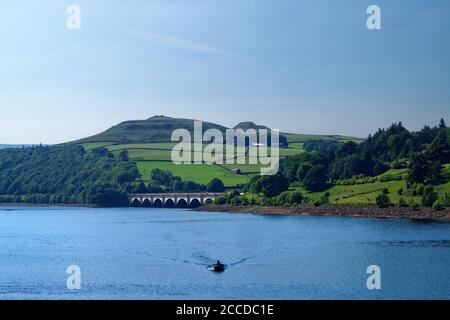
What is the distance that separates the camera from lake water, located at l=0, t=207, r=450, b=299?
68.9m

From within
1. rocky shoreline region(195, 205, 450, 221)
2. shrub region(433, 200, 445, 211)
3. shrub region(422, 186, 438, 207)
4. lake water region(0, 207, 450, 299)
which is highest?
shrub region(422, 186, 438, 207)

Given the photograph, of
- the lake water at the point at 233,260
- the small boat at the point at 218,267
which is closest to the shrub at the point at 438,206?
the lake water at the point at 233,260

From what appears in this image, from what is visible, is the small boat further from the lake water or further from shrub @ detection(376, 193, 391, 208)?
shrub @ detection(376, 193, 391, 208)

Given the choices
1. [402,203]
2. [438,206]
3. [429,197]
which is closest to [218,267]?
[438,206]

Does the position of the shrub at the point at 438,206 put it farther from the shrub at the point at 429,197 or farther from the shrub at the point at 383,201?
the shrub at the point at 383,201

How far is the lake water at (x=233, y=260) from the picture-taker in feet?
226

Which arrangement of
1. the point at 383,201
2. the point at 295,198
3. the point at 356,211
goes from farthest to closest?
the point at 295,198, the point at 356,211, the point at 383,201

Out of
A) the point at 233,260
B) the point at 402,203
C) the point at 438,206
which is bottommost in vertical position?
the point at 233,260

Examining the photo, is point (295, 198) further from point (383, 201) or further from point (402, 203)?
point (402, 203)

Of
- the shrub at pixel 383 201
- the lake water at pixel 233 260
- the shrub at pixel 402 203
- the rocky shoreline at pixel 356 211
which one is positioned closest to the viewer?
the lake water at pixel 233 260

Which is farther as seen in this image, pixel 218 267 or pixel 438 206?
pixel 438 206

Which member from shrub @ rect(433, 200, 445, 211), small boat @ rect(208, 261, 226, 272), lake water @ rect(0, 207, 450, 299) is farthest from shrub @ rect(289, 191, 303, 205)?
small boat @ rect(208, 261, 226, 272)

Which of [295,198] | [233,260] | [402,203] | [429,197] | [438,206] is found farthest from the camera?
[295,198]

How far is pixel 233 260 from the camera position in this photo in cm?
8912
